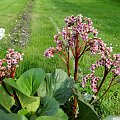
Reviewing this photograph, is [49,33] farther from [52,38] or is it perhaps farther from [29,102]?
[29,102]

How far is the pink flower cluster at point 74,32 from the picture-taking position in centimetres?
198

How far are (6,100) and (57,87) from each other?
332 millimetres

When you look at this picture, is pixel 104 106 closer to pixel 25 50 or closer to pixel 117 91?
pixel 117 91

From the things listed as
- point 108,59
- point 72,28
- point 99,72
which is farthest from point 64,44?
point 99,72

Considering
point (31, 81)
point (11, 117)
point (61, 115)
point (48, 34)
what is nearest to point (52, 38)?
point (48, 34)

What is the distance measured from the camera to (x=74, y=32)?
200 centimetres

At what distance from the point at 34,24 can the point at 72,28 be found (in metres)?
5.87

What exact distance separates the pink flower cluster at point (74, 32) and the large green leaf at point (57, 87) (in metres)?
0.16

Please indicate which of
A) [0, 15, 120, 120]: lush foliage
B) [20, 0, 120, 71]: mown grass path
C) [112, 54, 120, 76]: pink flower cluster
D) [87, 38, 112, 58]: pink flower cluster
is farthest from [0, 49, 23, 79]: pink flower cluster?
[20, 0, 120, 71]: mown grass path

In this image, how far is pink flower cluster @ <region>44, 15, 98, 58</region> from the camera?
6.50 ft

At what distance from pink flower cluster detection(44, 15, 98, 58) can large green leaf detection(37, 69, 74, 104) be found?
157 mm

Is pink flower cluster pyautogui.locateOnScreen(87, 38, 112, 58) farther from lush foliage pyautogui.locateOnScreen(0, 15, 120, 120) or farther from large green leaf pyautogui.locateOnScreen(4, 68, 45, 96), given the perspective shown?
large green leaf pyautogui.locateOnScreen(4, 68, 45, 96)

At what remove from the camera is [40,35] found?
6391mm

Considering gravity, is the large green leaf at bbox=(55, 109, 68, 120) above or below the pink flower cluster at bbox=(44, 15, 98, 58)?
below
